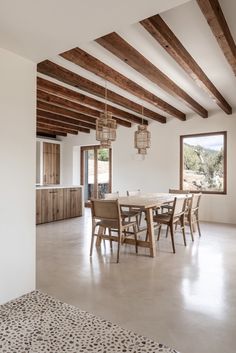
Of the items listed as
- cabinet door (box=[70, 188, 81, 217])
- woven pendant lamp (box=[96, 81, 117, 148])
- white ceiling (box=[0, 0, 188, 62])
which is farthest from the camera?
cabinet door (box=[70, 188, 81, 217])

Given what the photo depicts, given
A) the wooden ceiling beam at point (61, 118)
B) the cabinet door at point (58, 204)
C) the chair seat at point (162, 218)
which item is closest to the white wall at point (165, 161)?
the wooden ceiling beam at point (61, 118)

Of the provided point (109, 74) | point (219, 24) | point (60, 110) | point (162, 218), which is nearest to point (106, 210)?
point (162, 218)

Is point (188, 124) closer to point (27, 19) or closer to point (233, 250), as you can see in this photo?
point (233, 250)

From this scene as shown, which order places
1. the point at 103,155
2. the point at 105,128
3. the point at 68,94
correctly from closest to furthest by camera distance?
the point at 105,128 < the point at 68,94 < the point at 103,155

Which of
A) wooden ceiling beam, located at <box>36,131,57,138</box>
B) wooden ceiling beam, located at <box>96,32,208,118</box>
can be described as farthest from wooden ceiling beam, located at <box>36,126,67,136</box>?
wooden ceiling beam, located at <box>96,32,208,118</box>

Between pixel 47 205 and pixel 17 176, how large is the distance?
380 cm

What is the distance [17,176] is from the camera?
2422 millimetres

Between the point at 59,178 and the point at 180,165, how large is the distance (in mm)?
4529

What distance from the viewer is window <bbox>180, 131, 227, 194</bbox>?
6.36 metres

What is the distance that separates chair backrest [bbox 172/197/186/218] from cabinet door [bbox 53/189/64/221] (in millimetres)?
3238

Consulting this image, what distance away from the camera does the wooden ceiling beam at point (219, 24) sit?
231cm

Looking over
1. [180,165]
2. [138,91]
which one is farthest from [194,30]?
[180,165]

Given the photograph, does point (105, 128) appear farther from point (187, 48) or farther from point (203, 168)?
point (203, 168)

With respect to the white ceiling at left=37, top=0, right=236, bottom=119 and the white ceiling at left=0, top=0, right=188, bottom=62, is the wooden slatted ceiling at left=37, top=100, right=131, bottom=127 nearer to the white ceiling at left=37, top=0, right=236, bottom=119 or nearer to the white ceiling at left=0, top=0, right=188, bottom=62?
the white ceiling at left=37, top=0, right=236, bottom=119
